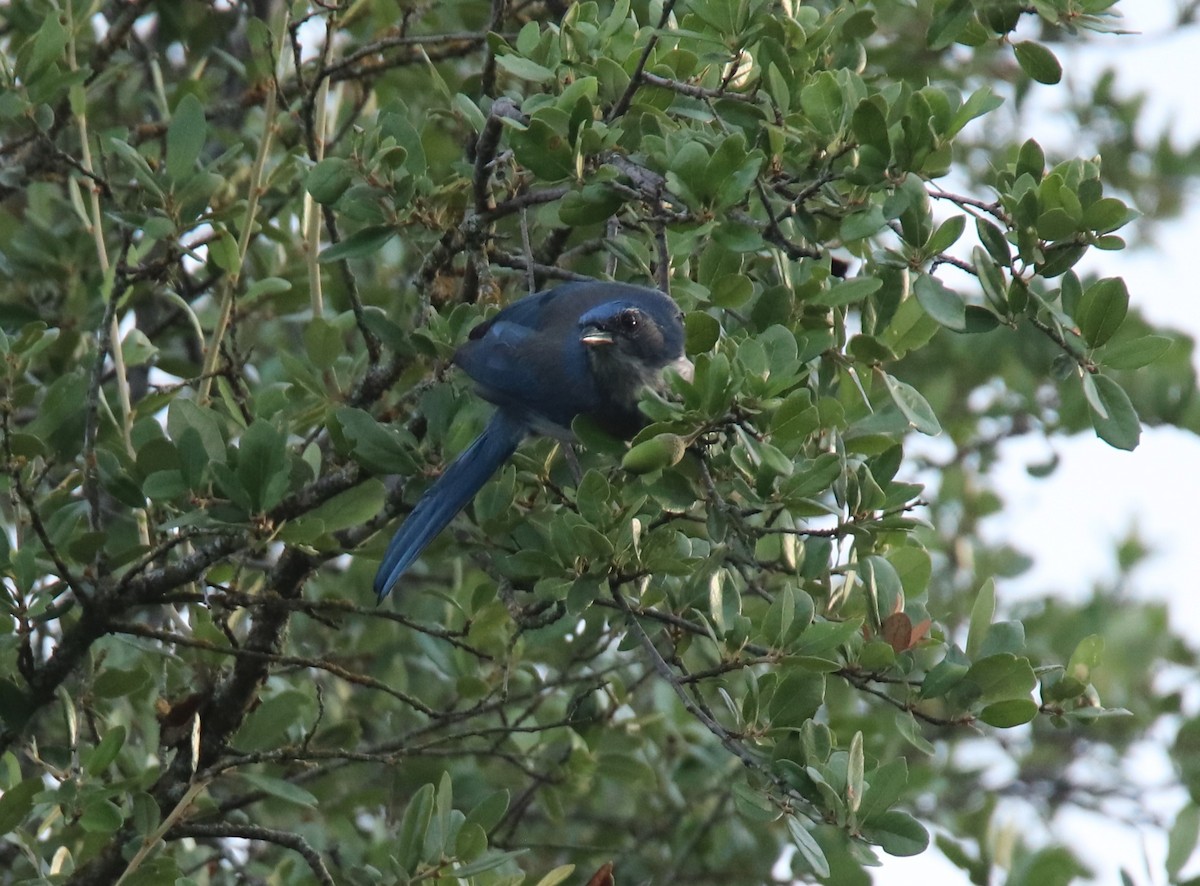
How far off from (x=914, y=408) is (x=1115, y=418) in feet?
1.25

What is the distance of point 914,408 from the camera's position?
2.96 meters

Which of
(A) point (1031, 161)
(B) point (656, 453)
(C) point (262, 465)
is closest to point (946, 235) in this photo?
(A) point (1031, 161)

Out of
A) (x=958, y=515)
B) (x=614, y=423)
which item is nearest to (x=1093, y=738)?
(x=958, y=515)

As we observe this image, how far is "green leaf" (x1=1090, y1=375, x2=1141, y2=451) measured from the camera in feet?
9.05

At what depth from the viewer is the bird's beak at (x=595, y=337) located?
3.68 meters

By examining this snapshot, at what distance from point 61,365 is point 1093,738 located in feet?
14.2

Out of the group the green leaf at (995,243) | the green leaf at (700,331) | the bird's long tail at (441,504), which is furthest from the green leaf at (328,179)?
the green leaf at (995,243)

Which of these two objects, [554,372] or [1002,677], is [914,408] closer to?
[1002,677]

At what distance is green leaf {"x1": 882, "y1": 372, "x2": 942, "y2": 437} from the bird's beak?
88cm

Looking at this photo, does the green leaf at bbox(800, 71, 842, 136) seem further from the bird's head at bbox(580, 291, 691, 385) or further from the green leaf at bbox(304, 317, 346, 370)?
the green leaf at bbox(304, 317, 346, 370)

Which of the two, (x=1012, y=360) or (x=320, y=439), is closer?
(x=320, y=439)

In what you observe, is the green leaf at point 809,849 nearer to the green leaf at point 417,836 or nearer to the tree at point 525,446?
the tree at point 525,446

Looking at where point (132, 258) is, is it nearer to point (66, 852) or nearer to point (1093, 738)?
point (66, 852)

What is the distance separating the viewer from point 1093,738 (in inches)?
245
